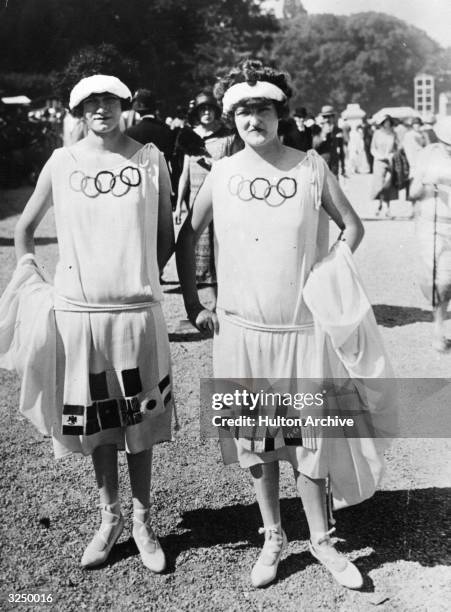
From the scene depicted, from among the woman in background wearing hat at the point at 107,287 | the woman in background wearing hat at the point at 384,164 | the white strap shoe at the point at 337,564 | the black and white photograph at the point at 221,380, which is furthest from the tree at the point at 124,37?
the woman in background wearing hat at the point at 384,164

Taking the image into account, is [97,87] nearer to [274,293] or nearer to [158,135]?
[274,293]

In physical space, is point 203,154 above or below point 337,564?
above

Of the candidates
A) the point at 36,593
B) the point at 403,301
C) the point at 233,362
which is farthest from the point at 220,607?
the point at 403,301

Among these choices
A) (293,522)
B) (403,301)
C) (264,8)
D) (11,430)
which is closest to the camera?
(293,522)

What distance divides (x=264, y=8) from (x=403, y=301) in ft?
107

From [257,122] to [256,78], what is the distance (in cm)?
15

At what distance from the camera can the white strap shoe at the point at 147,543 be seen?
2.90 meters

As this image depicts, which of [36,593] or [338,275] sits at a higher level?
[338,275]

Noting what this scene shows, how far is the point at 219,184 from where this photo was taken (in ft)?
8.84

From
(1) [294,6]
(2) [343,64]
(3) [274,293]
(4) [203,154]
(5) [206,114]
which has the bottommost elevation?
(3) [274,293]

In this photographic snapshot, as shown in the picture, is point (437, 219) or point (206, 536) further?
point (437, 219)

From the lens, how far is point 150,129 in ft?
22.9

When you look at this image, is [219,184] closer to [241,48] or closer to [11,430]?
[11,430]

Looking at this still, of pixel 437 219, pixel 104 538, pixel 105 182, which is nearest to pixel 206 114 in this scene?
pixel 437 219
